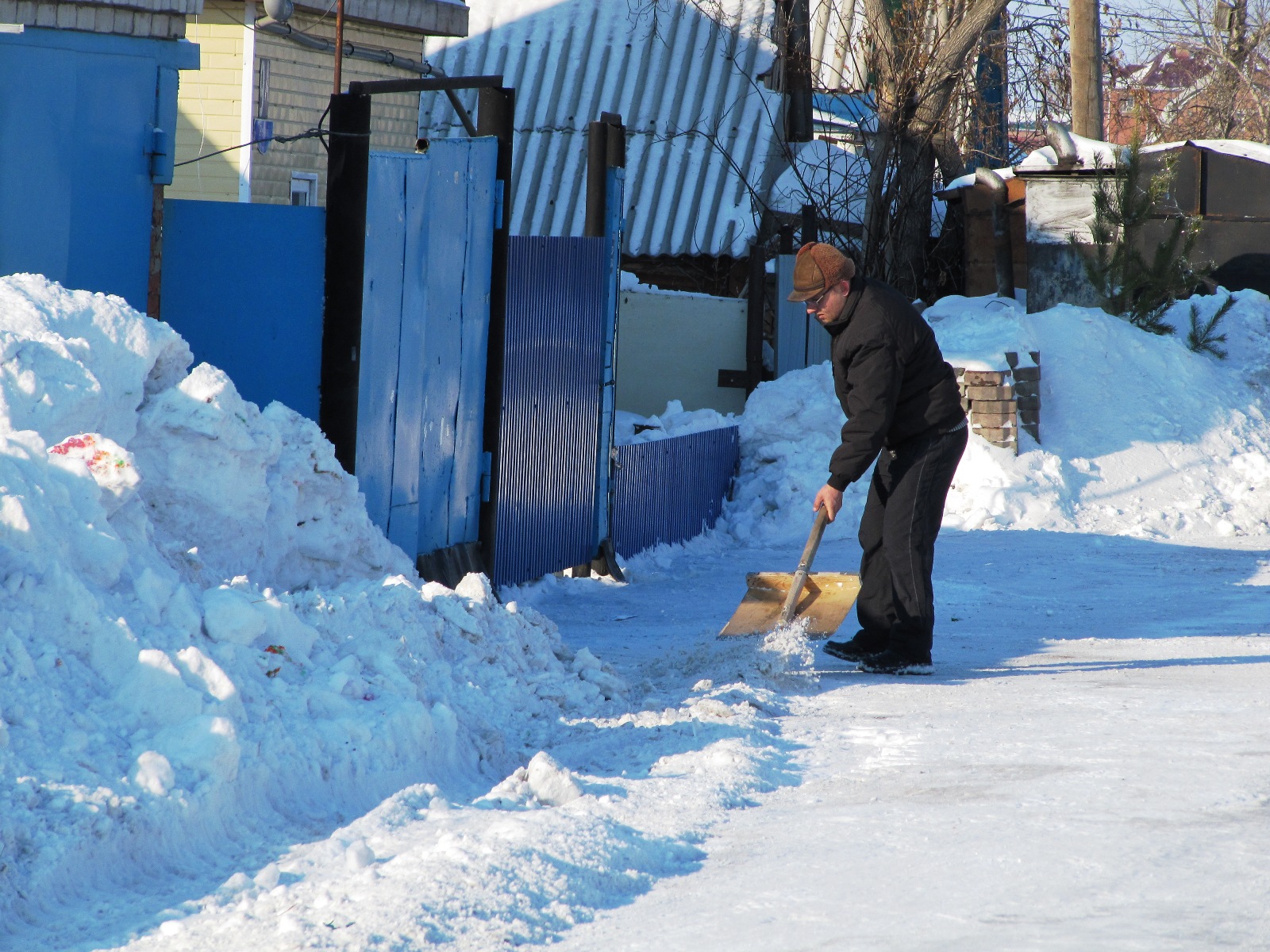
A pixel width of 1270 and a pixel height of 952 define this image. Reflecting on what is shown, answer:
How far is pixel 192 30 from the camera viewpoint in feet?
43.2

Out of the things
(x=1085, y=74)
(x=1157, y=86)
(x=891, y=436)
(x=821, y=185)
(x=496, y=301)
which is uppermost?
(x=1157, y=86)

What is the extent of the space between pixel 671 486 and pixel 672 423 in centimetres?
138

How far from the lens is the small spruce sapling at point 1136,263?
40.3ft

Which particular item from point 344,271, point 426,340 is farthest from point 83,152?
point 426,340

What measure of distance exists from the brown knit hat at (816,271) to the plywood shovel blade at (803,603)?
1136 millimetres

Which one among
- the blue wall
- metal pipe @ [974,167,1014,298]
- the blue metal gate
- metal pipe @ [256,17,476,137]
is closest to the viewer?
the blue wall

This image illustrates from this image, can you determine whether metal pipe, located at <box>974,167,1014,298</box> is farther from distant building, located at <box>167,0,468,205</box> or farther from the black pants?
the black pants

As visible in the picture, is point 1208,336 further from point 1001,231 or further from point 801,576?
point 801,576

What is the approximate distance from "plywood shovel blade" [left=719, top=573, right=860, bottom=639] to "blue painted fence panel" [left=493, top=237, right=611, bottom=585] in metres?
1.53

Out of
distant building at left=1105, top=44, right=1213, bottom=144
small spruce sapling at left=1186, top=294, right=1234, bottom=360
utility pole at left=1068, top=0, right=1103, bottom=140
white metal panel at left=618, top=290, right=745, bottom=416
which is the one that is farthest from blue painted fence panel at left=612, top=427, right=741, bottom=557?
distant building at left=1105, top=44, right=1213, bottom=144

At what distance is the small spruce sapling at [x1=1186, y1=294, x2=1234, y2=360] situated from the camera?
12.2 metres

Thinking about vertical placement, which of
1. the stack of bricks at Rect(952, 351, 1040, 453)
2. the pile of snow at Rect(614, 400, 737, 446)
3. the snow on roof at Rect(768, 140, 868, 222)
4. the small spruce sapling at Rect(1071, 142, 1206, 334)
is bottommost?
the pile of snow at Rect(614, 400, 737, 446)

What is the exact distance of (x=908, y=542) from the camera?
5.58 meters

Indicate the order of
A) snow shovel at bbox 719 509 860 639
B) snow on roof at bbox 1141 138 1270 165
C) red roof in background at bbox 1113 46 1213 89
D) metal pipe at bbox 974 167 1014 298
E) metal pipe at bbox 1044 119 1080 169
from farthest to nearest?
red roof in background at bbox 1113 46 1213 89, metal pipe at bbox 974 167 1014 298, metal pipe at bbox 1044 119 1080 169, snow on roof at bbox 1141 138 1270 165, snow shovel at bbox 719 509 860 639
